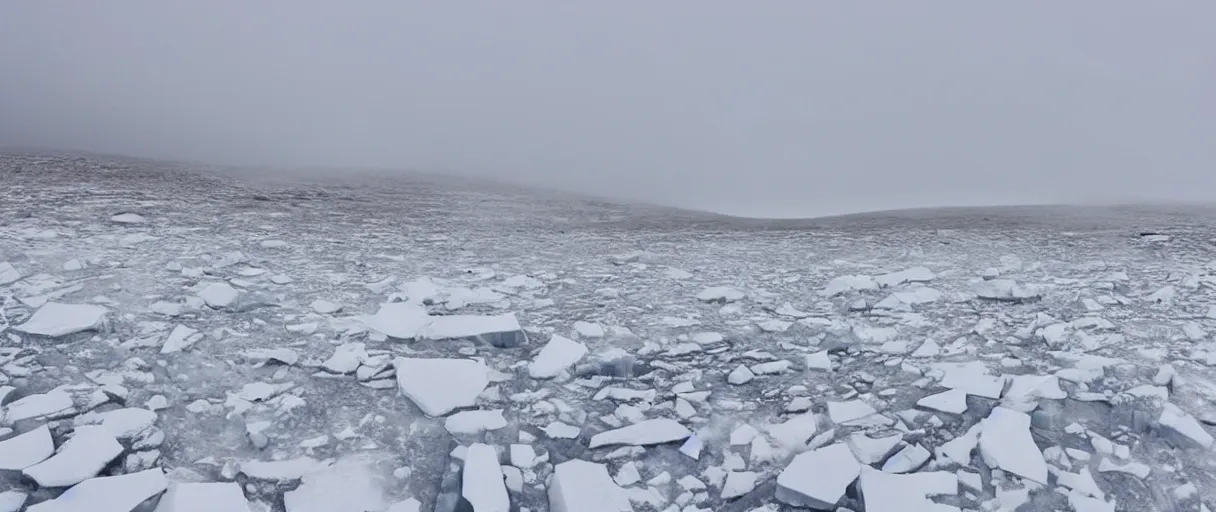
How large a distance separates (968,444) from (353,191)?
24.9 ft

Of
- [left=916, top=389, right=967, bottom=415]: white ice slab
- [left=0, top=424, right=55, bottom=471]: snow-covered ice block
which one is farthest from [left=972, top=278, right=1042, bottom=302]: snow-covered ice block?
[left=0, top=424, right=55, bottom=471]: snow-covered ice block

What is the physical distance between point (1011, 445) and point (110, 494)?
10.8 ft

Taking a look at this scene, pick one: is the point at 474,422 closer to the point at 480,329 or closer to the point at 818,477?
the point at 480,329

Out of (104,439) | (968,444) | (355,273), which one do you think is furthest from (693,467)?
(355,273)

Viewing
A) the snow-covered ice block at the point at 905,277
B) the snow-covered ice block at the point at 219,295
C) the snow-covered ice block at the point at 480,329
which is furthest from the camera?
the snow-covered ice block at the point at 905,277

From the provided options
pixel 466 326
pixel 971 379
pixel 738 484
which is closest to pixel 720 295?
pixel 971 379

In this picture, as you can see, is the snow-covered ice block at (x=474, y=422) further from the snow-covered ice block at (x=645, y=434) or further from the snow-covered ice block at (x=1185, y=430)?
the snow-covered ice block at (x=1185, y=430)

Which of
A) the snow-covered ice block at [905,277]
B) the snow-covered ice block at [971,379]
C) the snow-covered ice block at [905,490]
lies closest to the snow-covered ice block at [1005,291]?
the snow-covered ice block at [905,277]

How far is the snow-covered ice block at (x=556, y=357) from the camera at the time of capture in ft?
10.4

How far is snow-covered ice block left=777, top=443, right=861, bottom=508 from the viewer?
2355 mm

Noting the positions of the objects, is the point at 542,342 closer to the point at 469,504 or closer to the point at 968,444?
the point at 469,504

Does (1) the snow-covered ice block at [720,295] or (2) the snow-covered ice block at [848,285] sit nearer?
(1) the snow-covered ice block at [720,295]

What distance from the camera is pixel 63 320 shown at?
10.8 ft

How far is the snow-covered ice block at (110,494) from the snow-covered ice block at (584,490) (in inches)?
53.2
